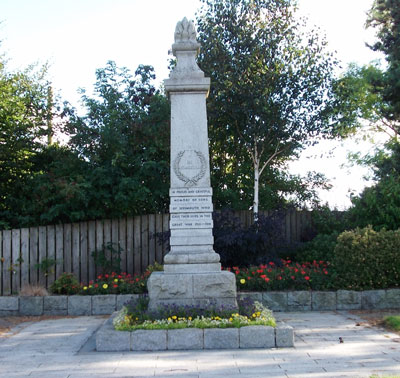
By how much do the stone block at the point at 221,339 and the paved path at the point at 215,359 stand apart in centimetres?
17

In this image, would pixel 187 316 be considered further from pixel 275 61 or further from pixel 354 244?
pixel 275 61

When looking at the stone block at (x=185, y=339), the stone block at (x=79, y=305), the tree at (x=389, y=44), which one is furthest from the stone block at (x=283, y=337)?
the tree at (x=389, y=44)

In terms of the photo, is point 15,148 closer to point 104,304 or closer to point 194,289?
point 104,304

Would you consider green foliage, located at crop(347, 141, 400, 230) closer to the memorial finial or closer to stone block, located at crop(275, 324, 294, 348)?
stone block, located at crop(275, 324, 294, 348)

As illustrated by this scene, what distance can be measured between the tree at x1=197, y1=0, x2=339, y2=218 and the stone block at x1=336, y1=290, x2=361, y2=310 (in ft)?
13.3

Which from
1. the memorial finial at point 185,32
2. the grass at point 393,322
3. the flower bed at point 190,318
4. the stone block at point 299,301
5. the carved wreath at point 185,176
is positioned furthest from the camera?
the stone block at point 299,301

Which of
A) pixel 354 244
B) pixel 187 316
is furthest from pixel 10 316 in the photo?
pixel 354 244

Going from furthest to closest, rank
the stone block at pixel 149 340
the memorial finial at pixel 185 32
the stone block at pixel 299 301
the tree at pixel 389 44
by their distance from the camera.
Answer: the tree at pixel 389 44 < the stone block at pixel 299 301 < the memorial finial at pixel 185 32 < the stone block at pixel 149 340

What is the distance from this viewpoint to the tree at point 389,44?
1429 cm

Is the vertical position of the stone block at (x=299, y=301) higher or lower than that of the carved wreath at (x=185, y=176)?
lower

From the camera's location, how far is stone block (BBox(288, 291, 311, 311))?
32.3 ft

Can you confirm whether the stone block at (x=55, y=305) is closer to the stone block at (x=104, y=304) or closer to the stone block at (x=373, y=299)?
the stone block at (x=104, y=304)

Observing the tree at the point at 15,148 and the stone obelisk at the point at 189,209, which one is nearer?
the stone obelisk at the point at 189,209

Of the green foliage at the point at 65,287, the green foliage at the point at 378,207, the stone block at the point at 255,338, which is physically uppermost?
the green foliage at the point at 378,207
